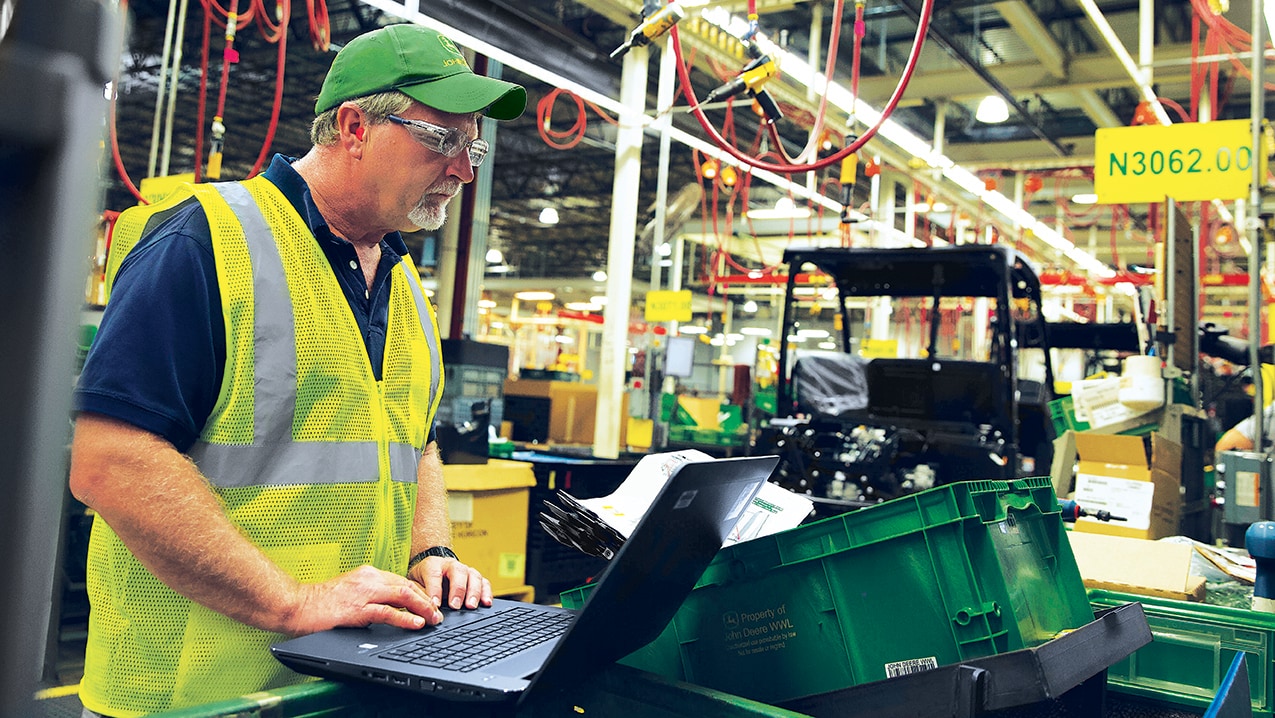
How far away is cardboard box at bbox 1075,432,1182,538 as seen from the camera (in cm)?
388

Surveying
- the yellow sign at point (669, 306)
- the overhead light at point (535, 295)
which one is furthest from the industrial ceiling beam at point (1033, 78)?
the overhead light at point (535, 295)

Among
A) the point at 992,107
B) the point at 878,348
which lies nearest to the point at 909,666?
the point at 992,107

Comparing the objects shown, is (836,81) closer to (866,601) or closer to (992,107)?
(992,107)

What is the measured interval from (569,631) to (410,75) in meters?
0.90

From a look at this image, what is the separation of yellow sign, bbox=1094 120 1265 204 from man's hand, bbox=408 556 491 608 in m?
4.36

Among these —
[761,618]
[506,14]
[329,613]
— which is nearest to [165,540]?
[329,613]

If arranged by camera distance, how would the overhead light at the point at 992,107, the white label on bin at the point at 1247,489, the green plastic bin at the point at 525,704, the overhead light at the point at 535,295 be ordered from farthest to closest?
the overhead light at the point at 535,295, the overhead light at the point at 992,107, the white label on bin at the point at 1247,489, the green plastic bin at the point at 525,704

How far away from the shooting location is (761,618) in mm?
1530

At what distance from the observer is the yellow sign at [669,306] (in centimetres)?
812

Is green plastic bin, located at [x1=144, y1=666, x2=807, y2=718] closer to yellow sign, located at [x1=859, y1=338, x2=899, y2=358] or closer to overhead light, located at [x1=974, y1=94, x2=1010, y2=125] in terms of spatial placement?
overhead light, located at [x1=974, y1=94, x2=1010, y2=125]

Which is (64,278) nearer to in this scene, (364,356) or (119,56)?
(119,56)

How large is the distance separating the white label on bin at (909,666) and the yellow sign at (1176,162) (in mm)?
4138

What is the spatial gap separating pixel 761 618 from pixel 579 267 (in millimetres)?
25445

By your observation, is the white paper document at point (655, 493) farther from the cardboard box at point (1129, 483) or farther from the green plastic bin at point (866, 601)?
the cardboard box at point (1129, 483)
